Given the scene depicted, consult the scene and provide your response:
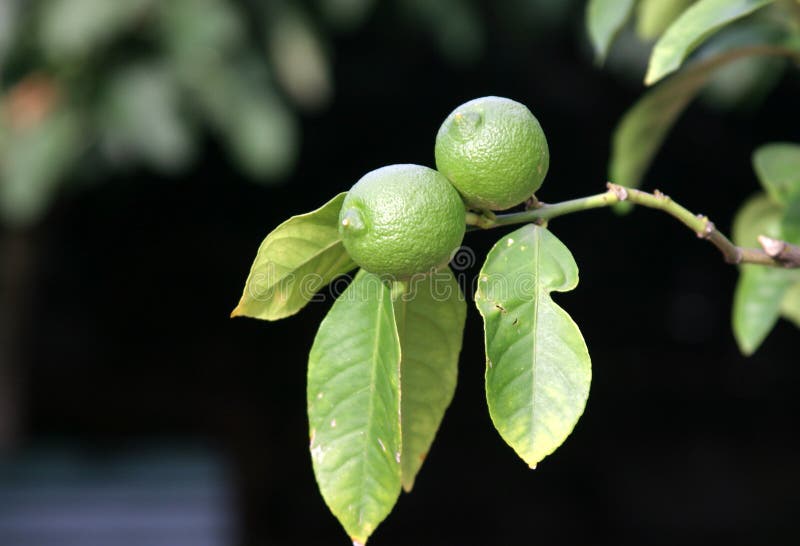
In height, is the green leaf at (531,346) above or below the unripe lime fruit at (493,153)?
below

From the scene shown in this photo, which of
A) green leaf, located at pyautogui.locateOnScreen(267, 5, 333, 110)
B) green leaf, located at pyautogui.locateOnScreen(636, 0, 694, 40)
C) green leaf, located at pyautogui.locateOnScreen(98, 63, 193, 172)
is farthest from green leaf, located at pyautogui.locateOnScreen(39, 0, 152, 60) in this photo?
green leaf, located at pyautogui.locateOnScreen(636, 0, 694, 40)

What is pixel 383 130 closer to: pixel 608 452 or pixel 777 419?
pixel 608 452

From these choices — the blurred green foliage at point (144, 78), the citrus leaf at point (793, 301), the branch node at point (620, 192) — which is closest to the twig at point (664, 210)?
the branch node at point (620, 192)

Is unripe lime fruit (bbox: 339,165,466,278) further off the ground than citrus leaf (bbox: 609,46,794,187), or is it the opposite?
unripe lime fruit (bbox: 339,165,466,278)

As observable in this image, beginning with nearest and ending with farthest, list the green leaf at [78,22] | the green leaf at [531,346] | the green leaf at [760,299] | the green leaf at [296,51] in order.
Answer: the green leaf at [531,346] < the green leaf at [760,299] < the green leaf at [78,22] < the green leaf at [296,51]

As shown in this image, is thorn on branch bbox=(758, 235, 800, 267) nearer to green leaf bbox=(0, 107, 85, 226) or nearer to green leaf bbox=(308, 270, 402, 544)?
green leaf bbox=(308, 270, 402, 544)

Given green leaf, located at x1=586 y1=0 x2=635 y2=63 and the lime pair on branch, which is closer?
the lime pair on branch

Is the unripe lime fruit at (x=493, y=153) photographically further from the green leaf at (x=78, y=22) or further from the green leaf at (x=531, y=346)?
the green leaf at (x=78, y=22)
